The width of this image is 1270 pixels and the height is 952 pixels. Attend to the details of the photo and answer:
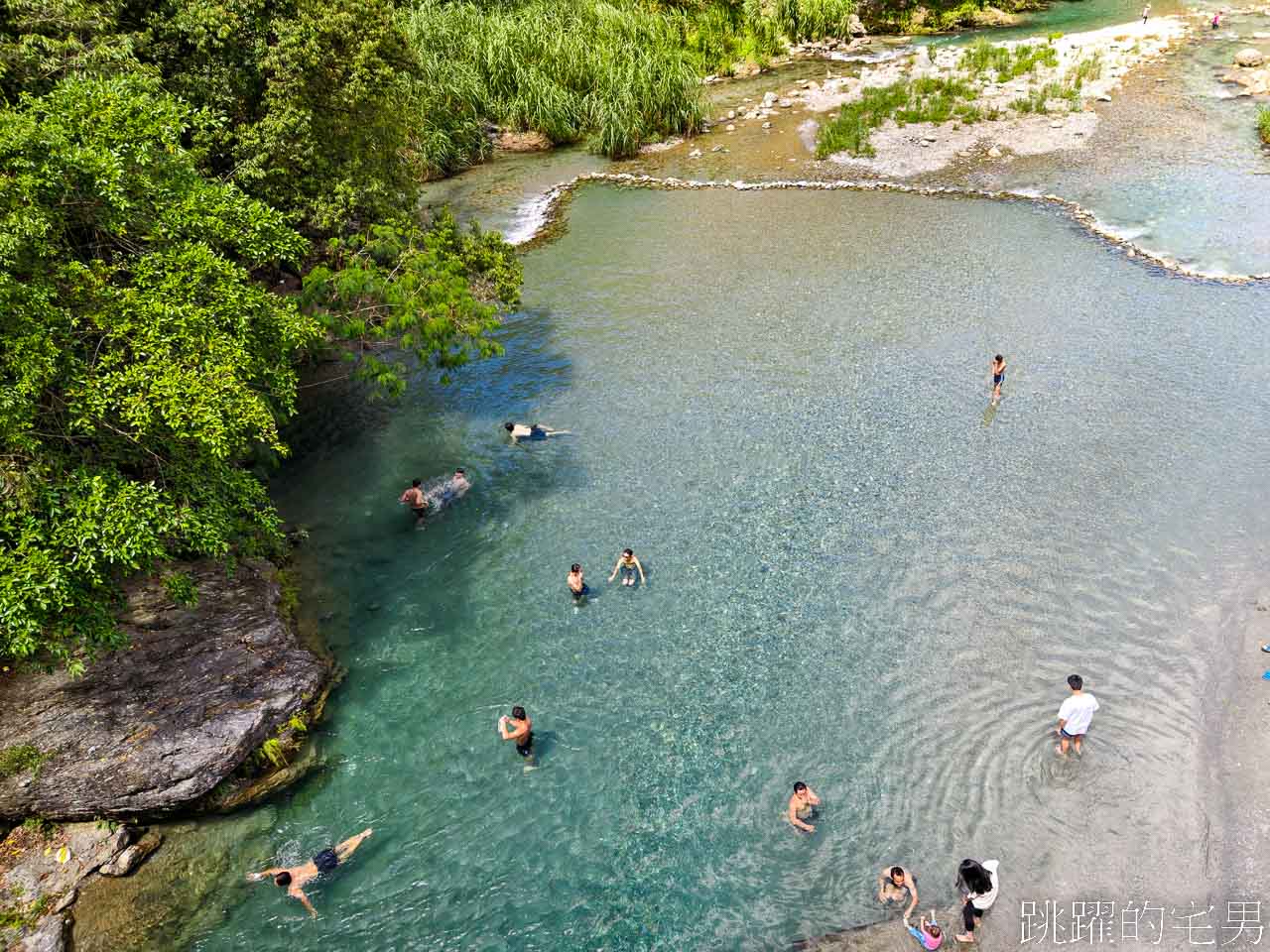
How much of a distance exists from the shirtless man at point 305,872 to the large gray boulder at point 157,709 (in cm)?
199

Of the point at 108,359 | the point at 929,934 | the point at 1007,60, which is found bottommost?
the point at 929,934

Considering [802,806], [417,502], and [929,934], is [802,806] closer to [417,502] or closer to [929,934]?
[929,934]

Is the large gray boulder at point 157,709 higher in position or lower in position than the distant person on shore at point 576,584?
higher

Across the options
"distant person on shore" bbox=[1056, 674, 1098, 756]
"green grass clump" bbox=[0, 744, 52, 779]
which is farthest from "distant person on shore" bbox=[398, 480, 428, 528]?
"distant person on shore" bbox=[1056, 674, 1098, 756]

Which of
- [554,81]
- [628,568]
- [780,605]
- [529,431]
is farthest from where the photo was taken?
[554,81]

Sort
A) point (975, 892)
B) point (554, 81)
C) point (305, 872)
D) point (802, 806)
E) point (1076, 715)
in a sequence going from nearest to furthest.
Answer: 1. point (975, 892)
2. point (305, 872)
3. point (802, 806)
4. point (1076, 715)
5. point (554, 81)

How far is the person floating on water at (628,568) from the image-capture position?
16.9 metres

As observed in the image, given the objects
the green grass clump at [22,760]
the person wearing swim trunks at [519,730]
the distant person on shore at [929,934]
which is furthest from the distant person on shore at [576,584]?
the green grass clump at [22,760]

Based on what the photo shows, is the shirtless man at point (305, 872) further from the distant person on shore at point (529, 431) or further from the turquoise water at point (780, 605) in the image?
the distant person on shore at point (529, 431)

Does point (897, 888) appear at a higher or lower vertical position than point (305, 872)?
lower

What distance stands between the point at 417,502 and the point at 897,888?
13257mm

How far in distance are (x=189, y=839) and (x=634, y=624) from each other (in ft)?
28.7

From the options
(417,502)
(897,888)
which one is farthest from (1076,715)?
(417,502)

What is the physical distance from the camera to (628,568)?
17.3 meters
